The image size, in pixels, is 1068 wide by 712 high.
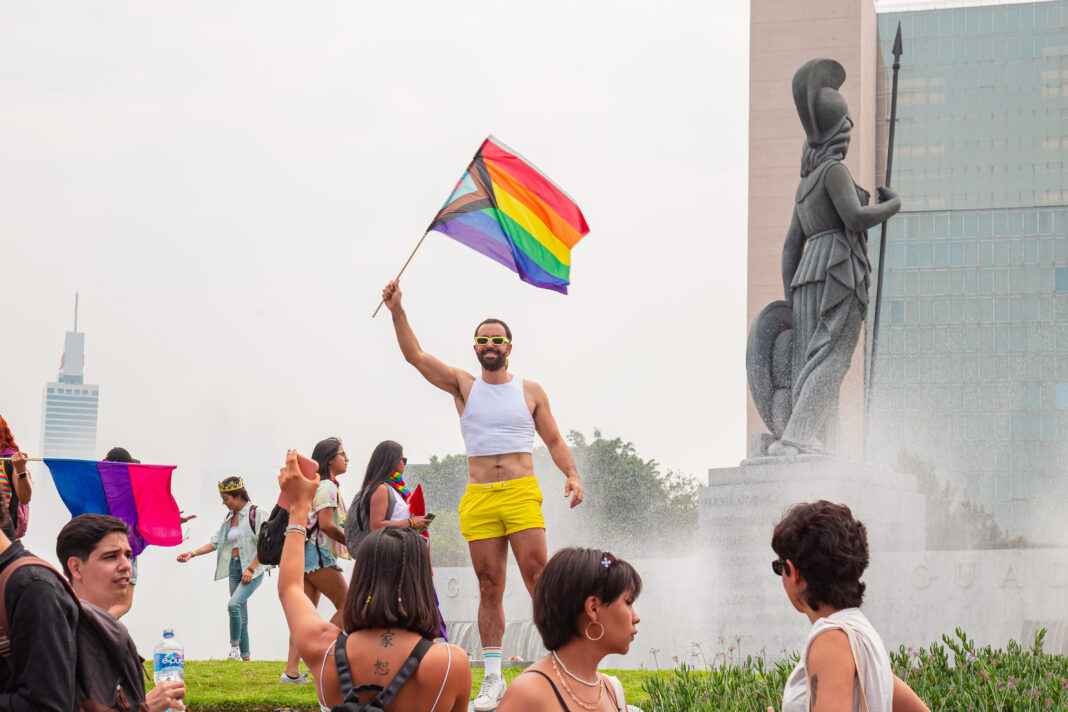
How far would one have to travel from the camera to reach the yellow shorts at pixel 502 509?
7.84m

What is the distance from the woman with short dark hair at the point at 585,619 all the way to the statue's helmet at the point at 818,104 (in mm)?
11047

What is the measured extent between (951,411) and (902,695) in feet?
293

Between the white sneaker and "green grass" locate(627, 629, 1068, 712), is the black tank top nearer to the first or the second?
"green grass" locate(627, 629, 1068, 712)

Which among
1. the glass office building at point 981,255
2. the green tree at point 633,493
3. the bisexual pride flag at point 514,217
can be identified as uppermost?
the glass office building at point 981,255

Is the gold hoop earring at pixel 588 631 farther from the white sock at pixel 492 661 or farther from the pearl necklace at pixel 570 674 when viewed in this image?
the white sock at pixel 492 661

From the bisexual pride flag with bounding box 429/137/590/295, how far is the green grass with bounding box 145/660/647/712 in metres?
2.81

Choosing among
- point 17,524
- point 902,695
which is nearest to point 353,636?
point 902,695

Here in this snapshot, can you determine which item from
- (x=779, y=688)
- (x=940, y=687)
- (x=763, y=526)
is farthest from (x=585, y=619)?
(x=763, y=526)

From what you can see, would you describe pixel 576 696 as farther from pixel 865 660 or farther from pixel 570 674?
pixel 865 660

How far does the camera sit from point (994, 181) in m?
93.6

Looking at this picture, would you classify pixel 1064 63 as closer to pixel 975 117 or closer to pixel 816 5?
pixel 975 117

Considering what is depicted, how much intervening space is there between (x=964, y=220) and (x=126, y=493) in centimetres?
9127

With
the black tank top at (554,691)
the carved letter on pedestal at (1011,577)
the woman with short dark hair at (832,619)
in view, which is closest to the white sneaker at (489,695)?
the woman with short dark hair at (832,619)

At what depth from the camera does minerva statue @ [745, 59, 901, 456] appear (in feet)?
46.1
